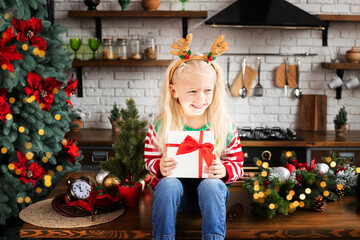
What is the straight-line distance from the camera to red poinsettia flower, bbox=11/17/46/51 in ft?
7.02

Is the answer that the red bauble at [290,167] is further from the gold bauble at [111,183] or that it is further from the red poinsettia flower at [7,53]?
the red poinsettia flower at [7,53]

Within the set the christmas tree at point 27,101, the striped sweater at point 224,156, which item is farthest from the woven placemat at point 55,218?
the christmas tree at point 27,101

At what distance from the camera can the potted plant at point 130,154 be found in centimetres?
183

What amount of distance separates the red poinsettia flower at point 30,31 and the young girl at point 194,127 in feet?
2.77

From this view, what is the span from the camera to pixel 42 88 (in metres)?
2.24

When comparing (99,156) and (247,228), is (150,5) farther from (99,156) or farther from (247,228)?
(247,228)

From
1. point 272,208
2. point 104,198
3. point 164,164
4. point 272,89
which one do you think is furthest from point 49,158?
point 272,89

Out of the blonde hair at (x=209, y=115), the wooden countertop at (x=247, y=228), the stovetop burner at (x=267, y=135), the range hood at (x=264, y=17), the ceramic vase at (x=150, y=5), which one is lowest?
the wooden countertop at (x=247, y=228)

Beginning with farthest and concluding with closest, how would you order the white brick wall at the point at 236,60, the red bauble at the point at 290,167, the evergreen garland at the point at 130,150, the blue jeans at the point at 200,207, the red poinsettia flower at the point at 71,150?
the white brick wall at the point at 236,60, the red poinsettia flower at the point at 71,150, the red bauble at the point at 290,167, the evergreen garland at the point at 130,150, the blue jeans at the point at 200,207

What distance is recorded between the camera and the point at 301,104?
147 inches

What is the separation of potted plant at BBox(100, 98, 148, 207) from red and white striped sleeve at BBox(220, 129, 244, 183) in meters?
0.39

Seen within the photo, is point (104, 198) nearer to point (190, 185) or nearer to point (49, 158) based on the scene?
point (190, 185)

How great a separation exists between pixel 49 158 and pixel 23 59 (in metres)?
0.60

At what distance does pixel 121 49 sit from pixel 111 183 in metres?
1.85
